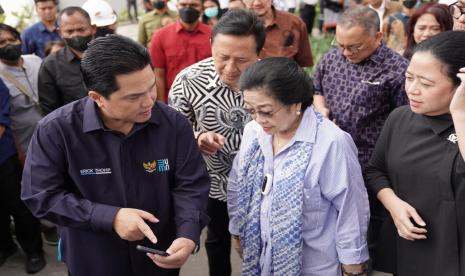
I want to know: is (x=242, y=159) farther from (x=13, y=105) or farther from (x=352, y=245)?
(x=13, y=105)

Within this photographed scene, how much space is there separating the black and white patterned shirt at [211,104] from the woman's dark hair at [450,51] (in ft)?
3.35

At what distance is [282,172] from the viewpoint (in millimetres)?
2072

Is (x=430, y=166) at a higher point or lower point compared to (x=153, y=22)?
Answer: higher

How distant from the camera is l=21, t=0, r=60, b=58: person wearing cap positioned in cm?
545

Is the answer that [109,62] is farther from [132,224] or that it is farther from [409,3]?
[409,3]

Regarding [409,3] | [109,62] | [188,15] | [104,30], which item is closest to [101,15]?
[104,30]

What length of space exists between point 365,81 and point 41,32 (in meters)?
4.03

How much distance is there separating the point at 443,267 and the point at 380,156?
0.54 meters

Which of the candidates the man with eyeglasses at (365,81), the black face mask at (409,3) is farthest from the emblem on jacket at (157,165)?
the black face mask at (409,3)

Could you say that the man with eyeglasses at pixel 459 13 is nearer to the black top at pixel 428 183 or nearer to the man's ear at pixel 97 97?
the black top at pixel 428 183

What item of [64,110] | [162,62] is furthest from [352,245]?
[162,62]

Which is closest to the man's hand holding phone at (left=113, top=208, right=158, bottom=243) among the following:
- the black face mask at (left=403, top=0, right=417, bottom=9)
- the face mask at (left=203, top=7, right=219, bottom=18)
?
the face mask at (left=203, top=7, right=219, bottom=18)

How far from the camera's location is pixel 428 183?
6.30 ft

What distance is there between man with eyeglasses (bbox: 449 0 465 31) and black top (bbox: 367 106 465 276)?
873 millimetres
